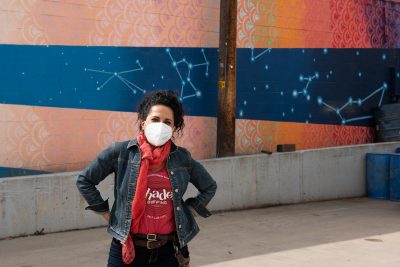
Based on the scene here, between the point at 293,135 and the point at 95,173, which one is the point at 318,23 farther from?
the point at 95,173

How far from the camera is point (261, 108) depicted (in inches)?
427

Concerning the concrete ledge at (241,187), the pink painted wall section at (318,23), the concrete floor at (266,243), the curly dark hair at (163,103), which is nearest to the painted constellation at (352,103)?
the concrete ledge at (241,187)

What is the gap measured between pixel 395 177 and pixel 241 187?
123 inches

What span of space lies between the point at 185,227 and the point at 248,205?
6456 millimetres

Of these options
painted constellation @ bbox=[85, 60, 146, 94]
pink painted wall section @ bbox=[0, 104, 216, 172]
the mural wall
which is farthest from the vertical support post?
pink painted wall section @ bbox=[0, 104, 216, 172]

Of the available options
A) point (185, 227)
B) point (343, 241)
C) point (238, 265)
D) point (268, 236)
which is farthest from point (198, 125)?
point (185, 227)

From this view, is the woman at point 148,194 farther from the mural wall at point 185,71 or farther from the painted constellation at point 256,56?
the painted constellation at point 256,56

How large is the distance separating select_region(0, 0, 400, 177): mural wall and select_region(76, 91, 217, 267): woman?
4648mm

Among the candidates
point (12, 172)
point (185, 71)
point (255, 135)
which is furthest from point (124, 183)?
point (255, 135)

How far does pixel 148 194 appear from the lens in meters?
3.46

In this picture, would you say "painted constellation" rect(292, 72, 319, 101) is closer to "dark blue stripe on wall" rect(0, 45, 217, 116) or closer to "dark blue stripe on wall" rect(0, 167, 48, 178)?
"dark blue stripe on wall" rect(0, 45, 217, 116)

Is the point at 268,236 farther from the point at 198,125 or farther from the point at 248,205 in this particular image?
the point at 198,125

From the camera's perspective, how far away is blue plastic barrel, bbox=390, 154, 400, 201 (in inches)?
431

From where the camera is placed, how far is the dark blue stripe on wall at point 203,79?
8.14 metres
